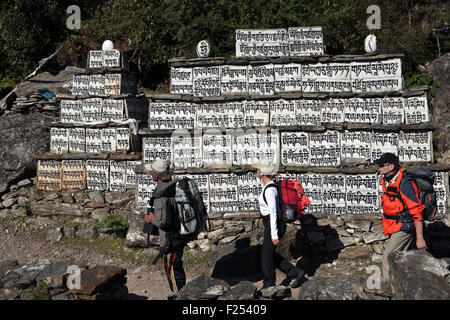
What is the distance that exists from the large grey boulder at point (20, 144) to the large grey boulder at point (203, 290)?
8.57 metres

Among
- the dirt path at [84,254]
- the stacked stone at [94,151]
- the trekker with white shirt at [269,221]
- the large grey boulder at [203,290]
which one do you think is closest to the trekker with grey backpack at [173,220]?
the large grey boulder at [203,290]

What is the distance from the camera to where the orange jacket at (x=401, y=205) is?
600 cm

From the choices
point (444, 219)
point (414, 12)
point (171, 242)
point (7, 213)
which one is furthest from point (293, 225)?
point (414, 12)

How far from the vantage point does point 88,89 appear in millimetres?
11797

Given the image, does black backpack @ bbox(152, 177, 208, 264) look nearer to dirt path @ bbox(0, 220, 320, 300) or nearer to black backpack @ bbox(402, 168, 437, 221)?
dirt path @ bbox(0, 220, 320, 300)

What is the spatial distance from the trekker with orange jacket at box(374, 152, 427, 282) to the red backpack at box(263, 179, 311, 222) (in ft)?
4.47

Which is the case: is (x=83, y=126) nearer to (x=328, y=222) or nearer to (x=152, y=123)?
(x=152, y=123)

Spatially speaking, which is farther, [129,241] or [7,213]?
[7,213]

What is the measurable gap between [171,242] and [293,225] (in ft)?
12.0

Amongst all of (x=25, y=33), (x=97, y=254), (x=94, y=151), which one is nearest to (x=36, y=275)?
(x=97, y=254)

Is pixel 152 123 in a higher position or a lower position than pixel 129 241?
higher

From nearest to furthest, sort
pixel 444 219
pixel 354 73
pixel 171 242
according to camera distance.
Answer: pixel 171 242, pixel 444 219, pixel 354 73

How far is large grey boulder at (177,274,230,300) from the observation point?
539 cm

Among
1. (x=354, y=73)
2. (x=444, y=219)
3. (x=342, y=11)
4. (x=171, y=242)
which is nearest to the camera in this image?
(x=171, y=242)
